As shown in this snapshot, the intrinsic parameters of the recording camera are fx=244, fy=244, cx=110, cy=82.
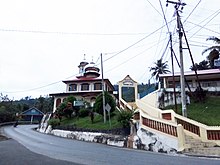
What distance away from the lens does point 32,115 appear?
214ft

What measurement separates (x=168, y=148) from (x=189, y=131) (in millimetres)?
2404

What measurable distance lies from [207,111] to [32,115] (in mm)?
51305

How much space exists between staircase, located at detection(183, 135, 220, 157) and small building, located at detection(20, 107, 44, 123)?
54847 millimetres

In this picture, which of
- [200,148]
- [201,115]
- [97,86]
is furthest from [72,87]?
[200,148]

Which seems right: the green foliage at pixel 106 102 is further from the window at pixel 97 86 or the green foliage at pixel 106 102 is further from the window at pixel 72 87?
the window at pixel 72 87

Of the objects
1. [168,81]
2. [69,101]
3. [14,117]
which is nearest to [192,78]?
[168,81]

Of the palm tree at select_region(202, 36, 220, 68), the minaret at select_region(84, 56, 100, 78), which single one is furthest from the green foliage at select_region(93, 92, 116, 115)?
the minaret at select_region(84, 56, 100, 78)

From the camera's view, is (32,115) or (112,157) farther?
(32,115)

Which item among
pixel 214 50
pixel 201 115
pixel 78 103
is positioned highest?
pixel 214 50

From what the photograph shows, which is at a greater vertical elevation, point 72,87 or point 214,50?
point 214,50

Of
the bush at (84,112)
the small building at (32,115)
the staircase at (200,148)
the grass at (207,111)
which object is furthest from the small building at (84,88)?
the staircase at (200,148)

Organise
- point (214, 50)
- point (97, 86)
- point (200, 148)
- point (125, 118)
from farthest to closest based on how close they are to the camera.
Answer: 1. point (97, 86)
2. point (214, 50)
3. point (125, 118)
4. point (200, 148)

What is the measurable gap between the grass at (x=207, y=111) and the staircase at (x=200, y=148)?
15.0 feet

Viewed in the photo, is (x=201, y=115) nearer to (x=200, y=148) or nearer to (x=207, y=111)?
(x=207, y=111)
